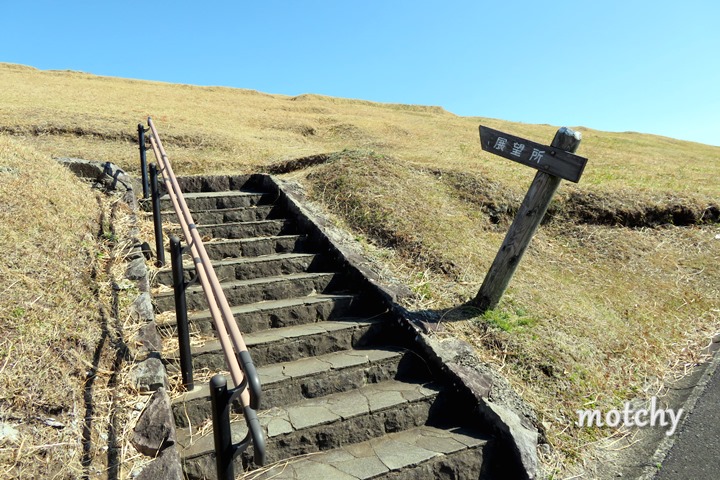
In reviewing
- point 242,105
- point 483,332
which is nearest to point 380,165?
point 483,332

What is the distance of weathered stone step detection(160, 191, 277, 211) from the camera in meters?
6.01

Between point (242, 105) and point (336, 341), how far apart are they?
1517cm

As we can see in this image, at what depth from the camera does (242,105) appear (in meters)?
17.6

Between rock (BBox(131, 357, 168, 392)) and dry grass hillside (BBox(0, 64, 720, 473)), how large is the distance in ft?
1.85

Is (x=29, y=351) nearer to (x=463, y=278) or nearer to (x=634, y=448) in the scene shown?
(x=463, y=278)

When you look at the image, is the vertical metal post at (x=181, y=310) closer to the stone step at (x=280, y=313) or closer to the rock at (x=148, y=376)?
the rock at (x=148, y=376)

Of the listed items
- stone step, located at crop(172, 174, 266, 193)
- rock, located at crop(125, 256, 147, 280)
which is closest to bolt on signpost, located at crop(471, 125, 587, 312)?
rock, located at crop(125, 256, 147, 280)

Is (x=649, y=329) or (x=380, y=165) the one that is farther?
(x=380, y=165)

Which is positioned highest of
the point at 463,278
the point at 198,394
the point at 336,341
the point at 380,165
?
the point at 380,165

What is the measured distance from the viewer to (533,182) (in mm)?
4637

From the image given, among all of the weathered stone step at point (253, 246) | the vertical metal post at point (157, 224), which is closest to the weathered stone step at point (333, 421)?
the vertical metal post at point (157, 224)

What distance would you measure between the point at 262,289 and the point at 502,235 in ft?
12.2

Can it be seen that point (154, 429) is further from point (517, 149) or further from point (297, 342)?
point (517, 149)

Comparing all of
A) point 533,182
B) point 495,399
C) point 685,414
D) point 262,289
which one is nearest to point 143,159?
point 262,289
